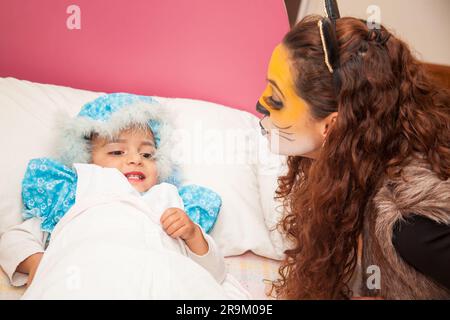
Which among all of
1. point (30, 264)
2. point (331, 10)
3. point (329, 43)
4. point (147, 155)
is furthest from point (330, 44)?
point (30, 264)

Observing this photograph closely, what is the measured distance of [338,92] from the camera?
0.98m

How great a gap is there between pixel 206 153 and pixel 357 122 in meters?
0.65

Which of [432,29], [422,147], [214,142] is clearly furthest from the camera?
[432,29]

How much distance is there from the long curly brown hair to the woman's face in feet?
0.06

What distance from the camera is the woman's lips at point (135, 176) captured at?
1.34 metres

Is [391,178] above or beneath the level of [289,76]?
beneath

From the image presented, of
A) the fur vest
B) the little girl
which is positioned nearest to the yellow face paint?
the fur vest

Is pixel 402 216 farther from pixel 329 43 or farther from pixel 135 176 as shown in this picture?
pixel 135 176

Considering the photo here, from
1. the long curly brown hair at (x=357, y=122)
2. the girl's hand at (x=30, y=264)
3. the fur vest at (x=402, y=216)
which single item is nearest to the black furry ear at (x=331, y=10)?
the long curly brown hair at (x=357, y=122)

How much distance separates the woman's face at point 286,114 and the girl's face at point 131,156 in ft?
1.31

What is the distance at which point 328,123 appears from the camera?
1.03 meters

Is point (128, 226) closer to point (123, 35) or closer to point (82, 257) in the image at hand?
point (82, 257)
